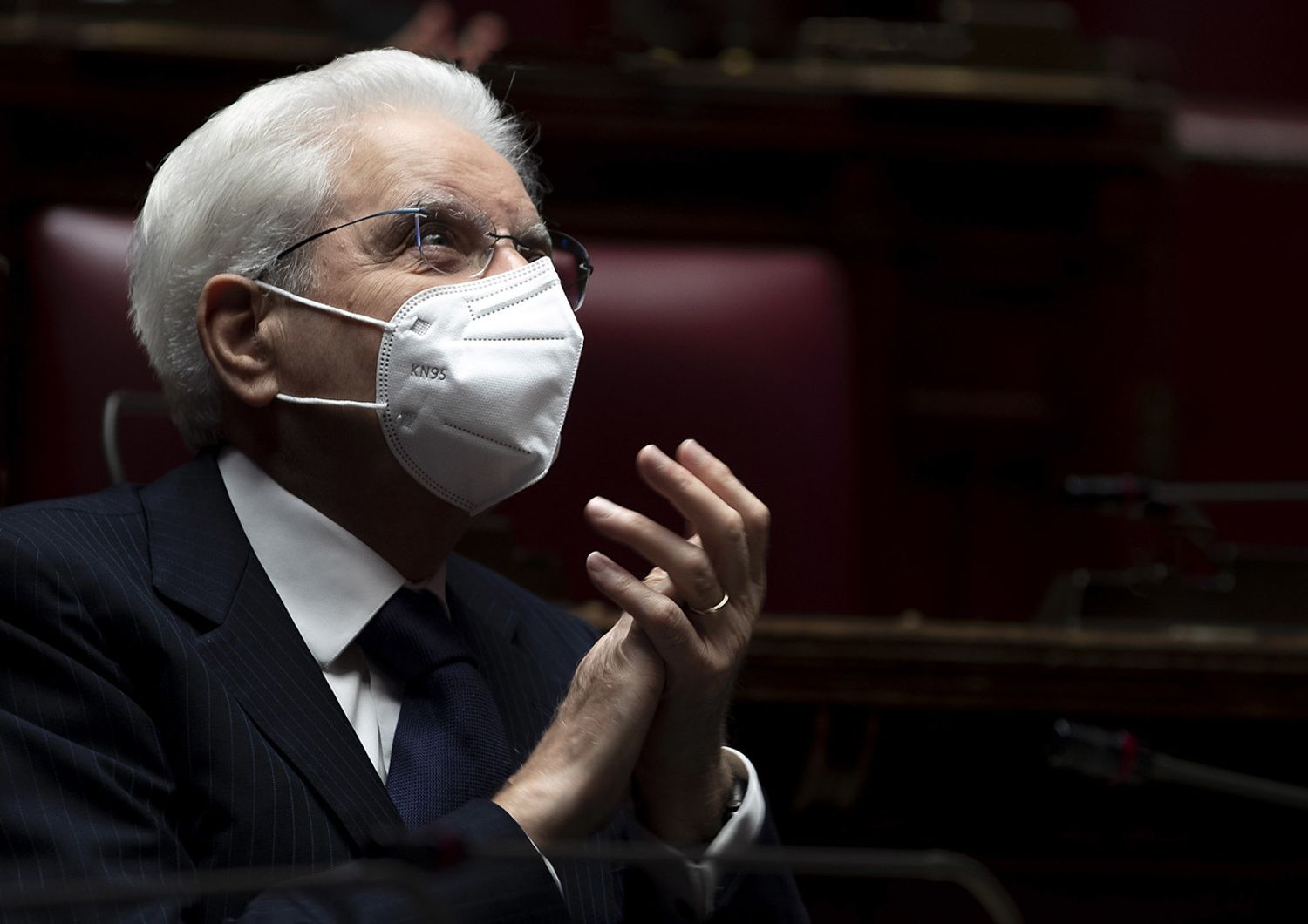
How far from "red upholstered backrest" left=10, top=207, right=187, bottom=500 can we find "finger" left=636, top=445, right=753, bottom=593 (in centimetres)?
105

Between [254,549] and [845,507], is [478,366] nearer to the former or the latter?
[254,549]

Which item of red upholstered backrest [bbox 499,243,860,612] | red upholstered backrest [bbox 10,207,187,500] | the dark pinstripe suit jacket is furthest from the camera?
red upholstered backrest [bbox 499,243,860,612]

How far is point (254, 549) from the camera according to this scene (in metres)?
1.34

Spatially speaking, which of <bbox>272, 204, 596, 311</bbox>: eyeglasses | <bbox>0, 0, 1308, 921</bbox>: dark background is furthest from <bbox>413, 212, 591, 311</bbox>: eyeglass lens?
<bbox>0, 0, 1308, 921</bbox>: dark background

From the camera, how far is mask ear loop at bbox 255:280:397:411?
1.36m

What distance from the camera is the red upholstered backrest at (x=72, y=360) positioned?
2.10 m

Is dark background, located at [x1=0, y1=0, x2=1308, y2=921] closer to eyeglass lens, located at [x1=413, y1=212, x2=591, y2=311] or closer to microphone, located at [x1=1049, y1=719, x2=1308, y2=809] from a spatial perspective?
microphone, located at [x1=1049, y1=719, x2=1308, y2=809]

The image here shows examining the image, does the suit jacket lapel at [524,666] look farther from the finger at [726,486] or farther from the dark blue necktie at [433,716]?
the finger at [726,486]

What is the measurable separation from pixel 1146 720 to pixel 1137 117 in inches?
59.1

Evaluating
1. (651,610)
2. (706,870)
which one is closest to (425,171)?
(651,610)

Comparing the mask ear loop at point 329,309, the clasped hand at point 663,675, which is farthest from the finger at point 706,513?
the mask ear loop at point 329,309

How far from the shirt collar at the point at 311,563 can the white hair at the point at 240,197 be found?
0.11 m

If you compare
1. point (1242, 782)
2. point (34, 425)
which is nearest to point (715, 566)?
point (1242, 782)

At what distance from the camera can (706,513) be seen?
1220mm
